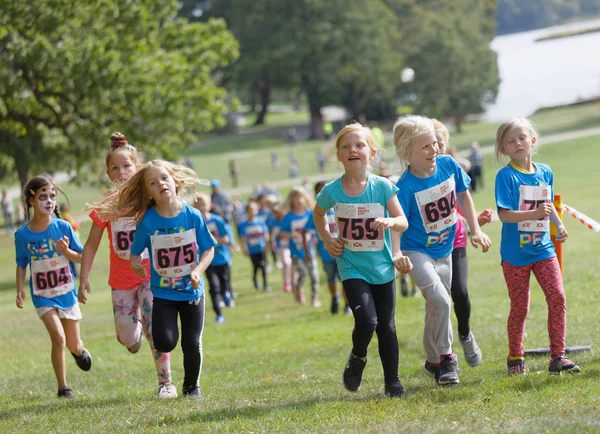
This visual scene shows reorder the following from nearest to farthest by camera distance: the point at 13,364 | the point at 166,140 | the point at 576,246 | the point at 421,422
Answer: the point at 421,422, the point at 13,364, the point at 576,246, the point at 166,140

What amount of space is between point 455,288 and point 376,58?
226 feet

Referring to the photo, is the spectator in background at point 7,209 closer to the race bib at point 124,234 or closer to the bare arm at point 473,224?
the race bib at point 124,234

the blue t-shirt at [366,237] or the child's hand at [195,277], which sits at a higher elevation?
the blue t-shirt at [366,237]

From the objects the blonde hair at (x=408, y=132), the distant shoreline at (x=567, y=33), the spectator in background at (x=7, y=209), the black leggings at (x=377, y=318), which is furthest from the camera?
the distant shoreline at (x=567, y=33)

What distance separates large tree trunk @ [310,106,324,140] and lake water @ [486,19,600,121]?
1328cm

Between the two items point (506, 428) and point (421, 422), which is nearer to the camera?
point (506, 428)

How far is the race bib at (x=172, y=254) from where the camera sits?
24.5 ft

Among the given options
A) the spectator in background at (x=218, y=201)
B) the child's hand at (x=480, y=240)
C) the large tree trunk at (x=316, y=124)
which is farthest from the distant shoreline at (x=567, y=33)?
the child's hand at (x=480, y=240)

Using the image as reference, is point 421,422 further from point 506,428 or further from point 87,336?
point 87,336

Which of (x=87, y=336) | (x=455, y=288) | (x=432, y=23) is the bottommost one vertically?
(x=87, y=336)

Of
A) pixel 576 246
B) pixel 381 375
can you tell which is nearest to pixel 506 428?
pixel 381 375

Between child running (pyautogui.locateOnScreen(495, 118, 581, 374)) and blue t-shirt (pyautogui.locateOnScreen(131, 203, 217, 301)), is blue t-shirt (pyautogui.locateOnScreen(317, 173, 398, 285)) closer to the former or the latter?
child running (pyautogui.locateOnScreen(495, 118, 581, 374))

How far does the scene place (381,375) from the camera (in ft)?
29.2

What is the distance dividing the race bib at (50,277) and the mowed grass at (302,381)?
94cm
